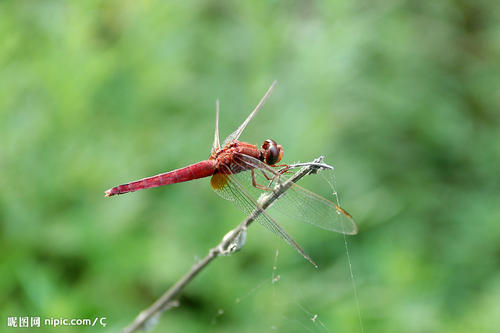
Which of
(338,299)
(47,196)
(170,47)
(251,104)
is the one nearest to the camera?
(338,299)

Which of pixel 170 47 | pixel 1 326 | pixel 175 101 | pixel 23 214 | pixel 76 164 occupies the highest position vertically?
pixel 170 47

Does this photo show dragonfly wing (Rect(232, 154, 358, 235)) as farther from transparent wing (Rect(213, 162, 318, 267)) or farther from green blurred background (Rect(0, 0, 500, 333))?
green blurred background (Rect(0, 0, 500, 333))

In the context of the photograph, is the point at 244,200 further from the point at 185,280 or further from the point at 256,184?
the point at 185,280

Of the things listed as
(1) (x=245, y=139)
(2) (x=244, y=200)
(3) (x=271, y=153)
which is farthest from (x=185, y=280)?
(1) (x=245, y=139)

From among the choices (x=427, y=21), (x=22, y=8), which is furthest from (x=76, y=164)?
(x=427, y=21)

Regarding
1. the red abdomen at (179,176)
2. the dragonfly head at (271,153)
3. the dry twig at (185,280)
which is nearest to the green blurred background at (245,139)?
the red abdomen at (179,176)

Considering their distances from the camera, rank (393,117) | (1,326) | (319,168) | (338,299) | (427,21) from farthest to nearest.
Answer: (427,21) → (393,117) → (338,299) → (1,326) → (319,168)

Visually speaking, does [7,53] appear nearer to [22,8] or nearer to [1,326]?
[22,8]

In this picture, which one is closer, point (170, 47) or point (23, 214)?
point (23, 214)
